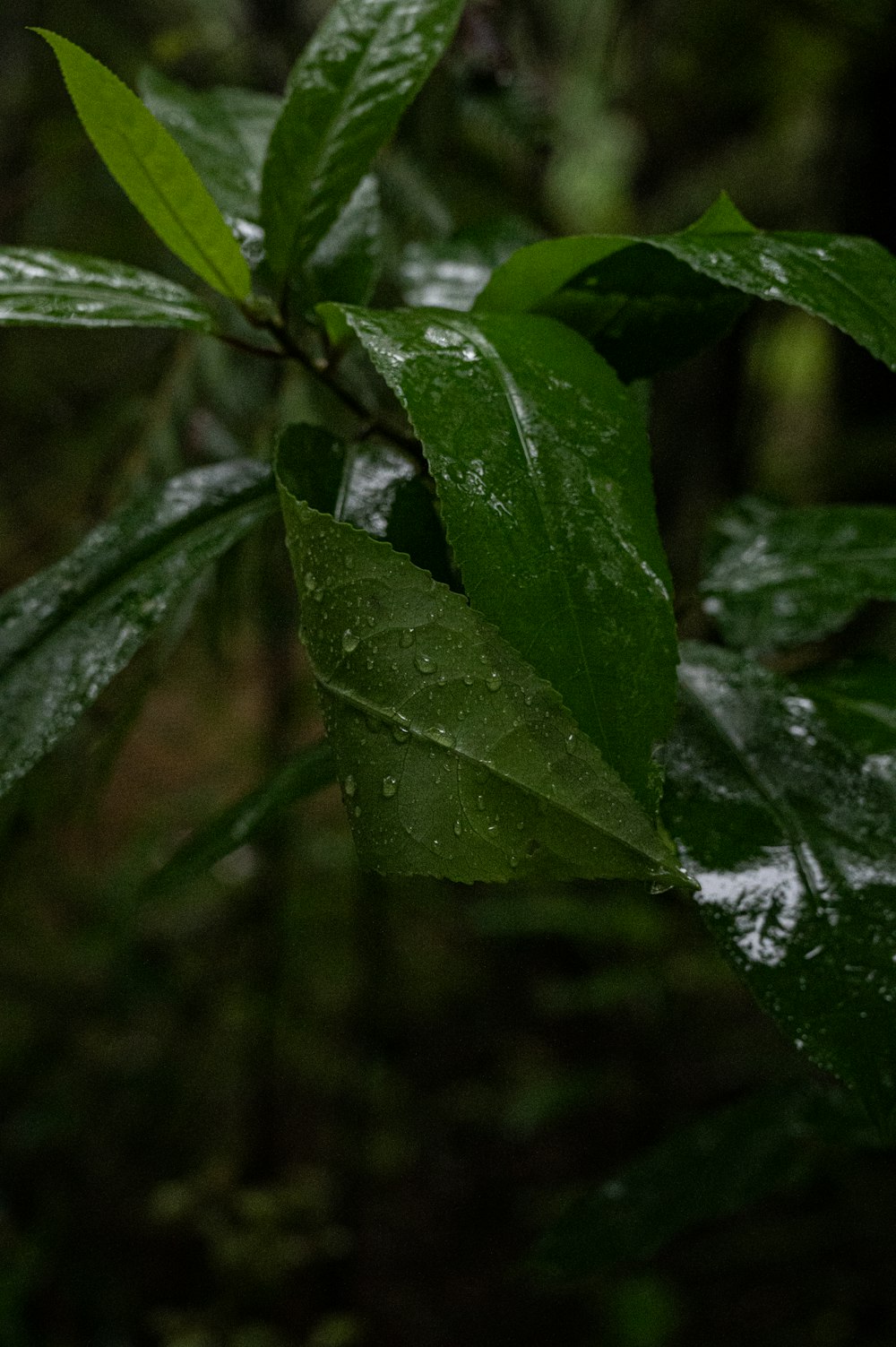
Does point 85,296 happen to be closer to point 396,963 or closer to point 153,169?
point 153,169

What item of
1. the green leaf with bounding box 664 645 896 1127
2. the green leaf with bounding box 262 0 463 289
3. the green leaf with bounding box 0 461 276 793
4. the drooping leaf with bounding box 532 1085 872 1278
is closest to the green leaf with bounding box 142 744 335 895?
the green leaf with bounding box 0 461 276 793

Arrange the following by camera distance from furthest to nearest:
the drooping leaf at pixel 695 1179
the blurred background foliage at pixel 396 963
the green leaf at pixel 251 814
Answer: the blurred background foliage at pixel 396 963
the drooping leaf at pixel 695 1179
the green leaf at pixel 251 814

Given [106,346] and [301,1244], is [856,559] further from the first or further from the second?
[301,1244]

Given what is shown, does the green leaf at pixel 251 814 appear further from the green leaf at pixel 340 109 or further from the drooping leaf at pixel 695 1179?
the drooping leaf at pixel 695 1179

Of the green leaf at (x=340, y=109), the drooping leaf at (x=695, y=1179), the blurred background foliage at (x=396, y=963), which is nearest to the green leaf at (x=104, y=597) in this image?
the green leaf at (x=340, y=109)

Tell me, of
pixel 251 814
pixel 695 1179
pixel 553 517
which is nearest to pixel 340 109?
pixel 553 517

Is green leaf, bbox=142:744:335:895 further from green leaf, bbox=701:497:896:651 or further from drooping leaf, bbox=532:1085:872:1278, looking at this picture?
drooping leaf, bbox=532:1085:872:1278
